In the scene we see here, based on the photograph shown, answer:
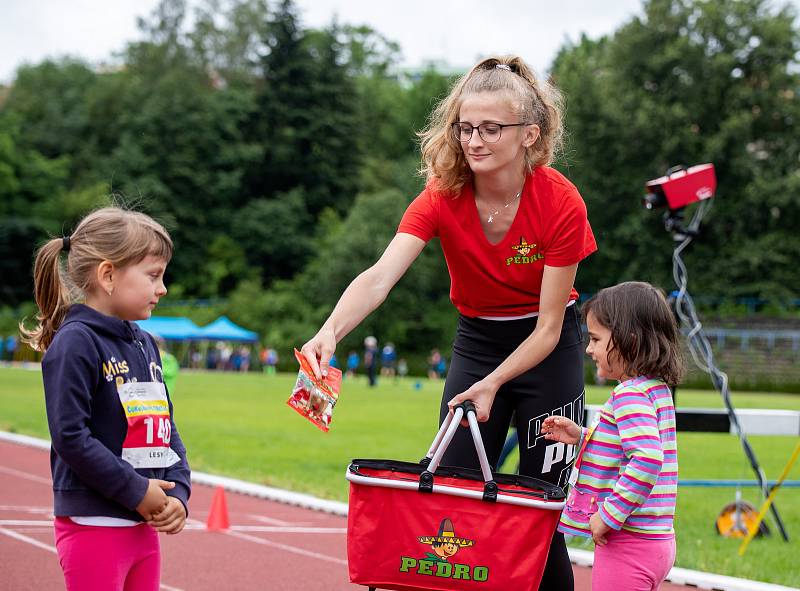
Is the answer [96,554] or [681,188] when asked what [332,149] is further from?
[96,554]

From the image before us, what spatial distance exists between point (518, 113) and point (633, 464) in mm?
1247

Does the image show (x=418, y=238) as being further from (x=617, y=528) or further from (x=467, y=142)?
(x=617, y=528)

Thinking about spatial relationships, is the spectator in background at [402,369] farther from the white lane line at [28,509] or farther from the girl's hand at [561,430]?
the girl's hand at [561,430]

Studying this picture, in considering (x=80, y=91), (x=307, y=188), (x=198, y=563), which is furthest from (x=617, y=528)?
(x=80, y=91)

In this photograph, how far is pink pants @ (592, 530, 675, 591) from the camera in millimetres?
3508

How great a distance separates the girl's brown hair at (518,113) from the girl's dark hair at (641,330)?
1.85 ft

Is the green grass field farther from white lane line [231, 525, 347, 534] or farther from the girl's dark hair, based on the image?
the girl's dark hair

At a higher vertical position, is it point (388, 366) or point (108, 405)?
point (108, 405)

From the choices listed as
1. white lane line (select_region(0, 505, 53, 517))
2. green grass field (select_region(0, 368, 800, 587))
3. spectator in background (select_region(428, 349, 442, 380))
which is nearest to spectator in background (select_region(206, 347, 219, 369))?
spectator in background (select_region(428, 349, 442, 380))

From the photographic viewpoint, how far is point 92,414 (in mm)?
3137

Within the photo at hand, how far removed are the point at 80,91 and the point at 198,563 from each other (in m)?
72.7

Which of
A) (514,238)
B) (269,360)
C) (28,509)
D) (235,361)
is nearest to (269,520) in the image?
(28,509)

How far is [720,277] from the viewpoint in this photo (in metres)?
49.7

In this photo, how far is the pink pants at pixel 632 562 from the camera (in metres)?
3.51
